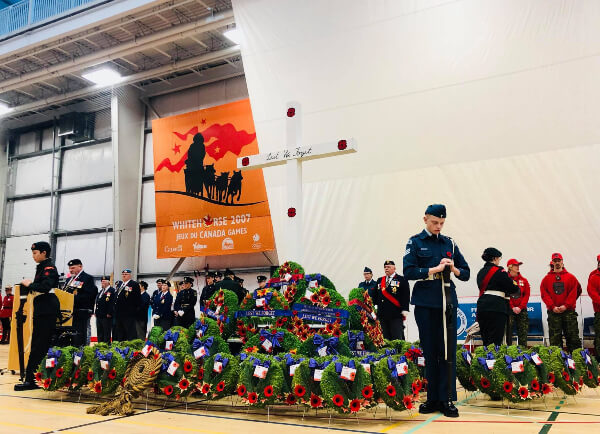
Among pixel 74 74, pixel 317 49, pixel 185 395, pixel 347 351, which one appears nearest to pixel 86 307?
pixel 185 395

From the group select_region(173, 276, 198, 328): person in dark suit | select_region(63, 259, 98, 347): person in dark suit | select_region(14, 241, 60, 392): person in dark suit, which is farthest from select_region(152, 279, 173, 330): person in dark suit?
select_region(14, 241, 60, 392): person in dark suit

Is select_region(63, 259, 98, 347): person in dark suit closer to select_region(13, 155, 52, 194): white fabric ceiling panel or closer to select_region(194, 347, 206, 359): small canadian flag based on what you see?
select_region(194, 347, 206, 359): small canadian flag

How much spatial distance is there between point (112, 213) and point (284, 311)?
457 inches

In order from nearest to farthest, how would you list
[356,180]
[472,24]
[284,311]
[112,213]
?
1. [284,311]
2. [472,24]
3. [356,180]
4. [112,213]

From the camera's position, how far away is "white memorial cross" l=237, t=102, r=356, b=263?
4859 mm

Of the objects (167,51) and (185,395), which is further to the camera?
(167,51)

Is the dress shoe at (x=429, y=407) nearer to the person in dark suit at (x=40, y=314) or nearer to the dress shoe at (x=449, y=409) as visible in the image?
the dress shoe at (x=449, y=409)

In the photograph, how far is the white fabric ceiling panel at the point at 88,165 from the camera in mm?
14977

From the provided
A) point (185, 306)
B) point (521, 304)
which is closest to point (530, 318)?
point (521, 304)

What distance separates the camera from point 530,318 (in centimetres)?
754

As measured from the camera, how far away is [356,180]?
29.2 feet

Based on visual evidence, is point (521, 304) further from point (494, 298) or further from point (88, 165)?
point (88, 165)

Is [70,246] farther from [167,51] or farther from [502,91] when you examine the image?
[502,91]

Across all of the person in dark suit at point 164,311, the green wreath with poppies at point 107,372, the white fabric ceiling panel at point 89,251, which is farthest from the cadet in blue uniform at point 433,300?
the white fabric ceiling panel at point 89,251
